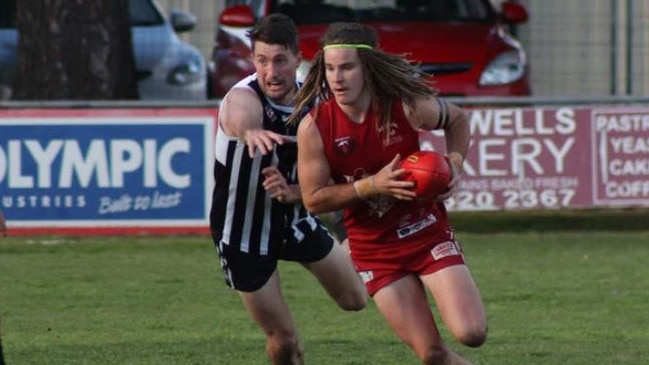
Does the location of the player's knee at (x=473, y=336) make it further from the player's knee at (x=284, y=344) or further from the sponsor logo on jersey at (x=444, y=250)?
the player's knee at (x=284, y=344)

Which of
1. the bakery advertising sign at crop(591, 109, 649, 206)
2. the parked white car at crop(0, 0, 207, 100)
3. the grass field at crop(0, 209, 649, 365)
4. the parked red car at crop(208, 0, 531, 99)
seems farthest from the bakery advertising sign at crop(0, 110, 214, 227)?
the bakery advertising sign at crop(591, 109, 649, 206)

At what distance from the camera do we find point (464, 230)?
51.2ft

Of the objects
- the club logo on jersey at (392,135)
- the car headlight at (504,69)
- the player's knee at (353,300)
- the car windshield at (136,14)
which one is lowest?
the car headlight at (504,69)

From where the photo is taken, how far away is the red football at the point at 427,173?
22.9ft

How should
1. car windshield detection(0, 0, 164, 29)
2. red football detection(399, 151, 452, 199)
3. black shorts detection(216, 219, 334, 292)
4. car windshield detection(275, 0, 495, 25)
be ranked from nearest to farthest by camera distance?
red football detection(399, 151, 452, 199)
black shorts detection(216, 219, 334, 292)
car windshield detection(275, 0, 495, 25)
car windshield detection(0, 0, 164, 29)

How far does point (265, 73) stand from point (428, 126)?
828mm

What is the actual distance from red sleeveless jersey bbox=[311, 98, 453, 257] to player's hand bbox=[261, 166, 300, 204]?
306 mm

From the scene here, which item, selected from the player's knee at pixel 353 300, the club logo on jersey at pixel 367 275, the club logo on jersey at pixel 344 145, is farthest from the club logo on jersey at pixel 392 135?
the player's knee at pixel 353 300

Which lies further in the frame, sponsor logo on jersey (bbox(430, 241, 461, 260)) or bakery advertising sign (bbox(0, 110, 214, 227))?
bakery advertising sign (bbox(0, 110, 214, 227))

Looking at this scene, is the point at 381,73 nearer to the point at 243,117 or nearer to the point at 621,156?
the point at 243,117

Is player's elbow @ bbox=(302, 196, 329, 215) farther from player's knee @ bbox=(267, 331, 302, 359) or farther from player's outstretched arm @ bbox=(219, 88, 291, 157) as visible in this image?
player's knee @ bbox=(267, 331, 302, 359)

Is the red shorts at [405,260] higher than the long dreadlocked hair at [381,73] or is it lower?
lower

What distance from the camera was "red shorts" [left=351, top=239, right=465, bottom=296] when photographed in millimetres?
7246

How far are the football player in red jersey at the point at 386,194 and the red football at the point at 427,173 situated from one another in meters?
0.06
